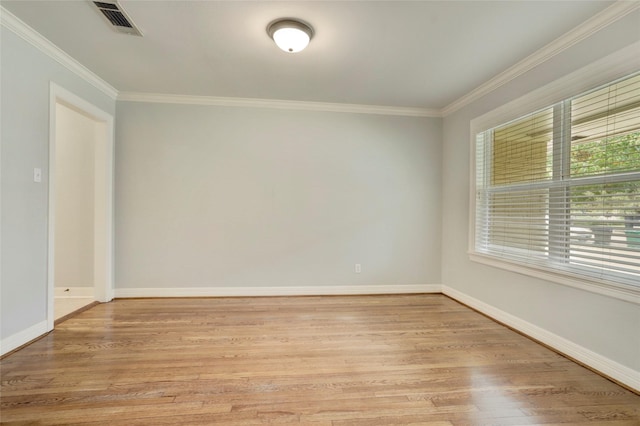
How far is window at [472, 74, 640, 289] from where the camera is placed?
1.93 meters

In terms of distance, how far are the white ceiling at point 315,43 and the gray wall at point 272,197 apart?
52cm

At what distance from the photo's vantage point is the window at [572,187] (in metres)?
1.93

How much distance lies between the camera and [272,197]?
3773 millimetres

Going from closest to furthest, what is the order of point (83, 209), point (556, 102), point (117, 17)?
point (117, 17) → point (556, 102) → point (83, 209)

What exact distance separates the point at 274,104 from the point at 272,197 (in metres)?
1.25

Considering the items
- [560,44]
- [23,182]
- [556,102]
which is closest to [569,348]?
[556,102]

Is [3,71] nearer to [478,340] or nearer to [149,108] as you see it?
[149,108]

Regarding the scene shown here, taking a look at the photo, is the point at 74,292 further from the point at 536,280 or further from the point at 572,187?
the point at 572,187

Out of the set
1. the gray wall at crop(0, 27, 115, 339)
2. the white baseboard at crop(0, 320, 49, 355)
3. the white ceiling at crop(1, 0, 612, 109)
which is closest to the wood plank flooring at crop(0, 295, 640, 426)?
the white baseboard at crop(0, 320, 49, 355)

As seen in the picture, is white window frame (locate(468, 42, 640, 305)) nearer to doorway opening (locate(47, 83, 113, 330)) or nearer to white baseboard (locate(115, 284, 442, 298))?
white baseboard (locate(115, 284, 442, 298))

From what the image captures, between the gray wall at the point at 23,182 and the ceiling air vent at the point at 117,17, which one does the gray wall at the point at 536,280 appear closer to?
the ceiling air vent at the point at 117,17

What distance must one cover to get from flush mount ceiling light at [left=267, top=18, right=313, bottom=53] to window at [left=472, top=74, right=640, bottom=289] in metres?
2.22

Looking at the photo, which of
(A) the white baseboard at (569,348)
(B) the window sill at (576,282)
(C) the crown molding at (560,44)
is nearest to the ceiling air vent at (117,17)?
(C) the crown molding at (560,44)

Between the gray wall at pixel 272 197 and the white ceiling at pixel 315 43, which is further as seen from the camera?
the gray wall at pixel 272 197
